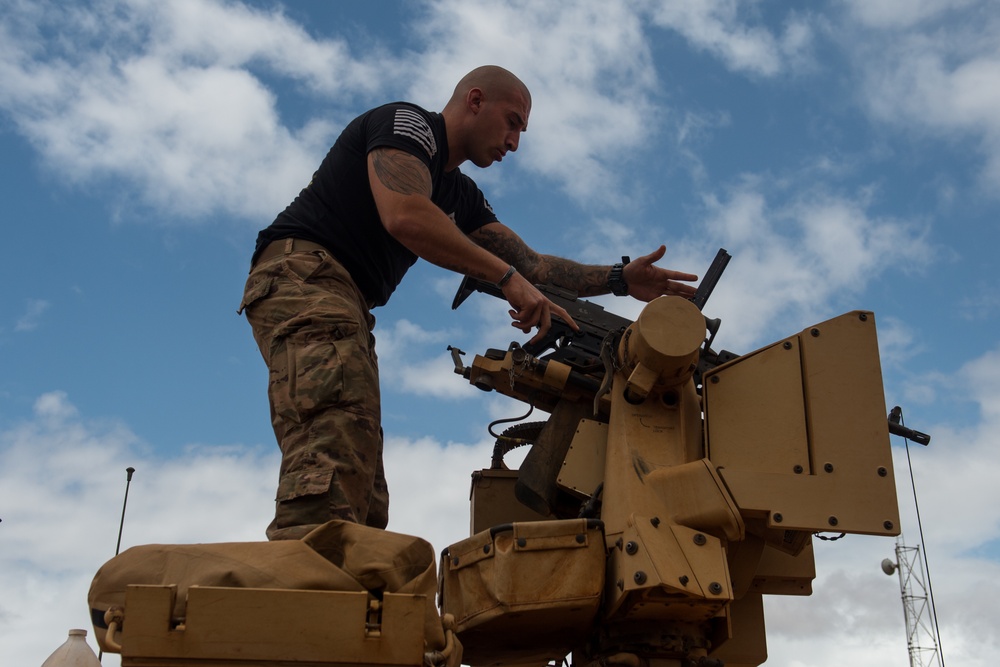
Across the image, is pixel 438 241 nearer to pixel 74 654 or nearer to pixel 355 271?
pixel 355 271

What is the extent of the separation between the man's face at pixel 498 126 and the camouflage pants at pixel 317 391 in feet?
3.34

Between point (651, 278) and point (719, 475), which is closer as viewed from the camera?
point (719, 475)

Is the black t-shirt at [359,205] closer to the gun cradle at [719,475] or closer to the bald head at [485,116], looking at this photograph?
the bald head at [485,116]

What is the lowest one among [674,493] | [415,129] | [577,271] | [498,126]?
[674,493]

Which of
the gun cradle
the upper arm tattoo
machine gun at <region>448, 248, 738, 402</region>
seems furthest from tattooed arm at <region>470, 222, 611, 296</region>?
the upper arm tattoo

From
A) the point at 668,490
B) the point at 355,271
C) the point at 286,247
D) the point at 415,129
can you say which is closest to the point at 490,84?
the point at 415,129

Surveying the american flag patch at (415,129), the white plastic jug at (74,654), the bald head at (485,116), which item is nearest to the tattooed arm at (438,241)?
the american flag patch at (415,129)

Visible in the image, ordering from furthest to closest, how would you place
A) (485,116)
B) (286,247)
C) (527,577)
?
1. (485,116)
2. (286,247)
3. (527,577)

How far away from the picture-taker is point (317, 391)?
3.78 meters

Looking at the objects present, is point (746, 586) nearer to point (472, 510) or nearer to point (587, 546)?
point (587, 546)

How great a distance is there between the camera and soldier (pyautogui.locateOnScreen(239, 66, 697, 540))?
371 centimetres

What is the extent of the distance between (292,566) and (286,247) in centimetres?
195

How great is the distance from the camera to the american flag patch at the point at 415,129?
4.51 metres

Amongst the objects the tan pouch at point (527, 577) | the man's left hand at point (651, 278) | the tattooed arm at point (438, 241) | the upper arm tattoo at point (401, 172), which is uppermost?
the man's left hand at point (651, 278)
